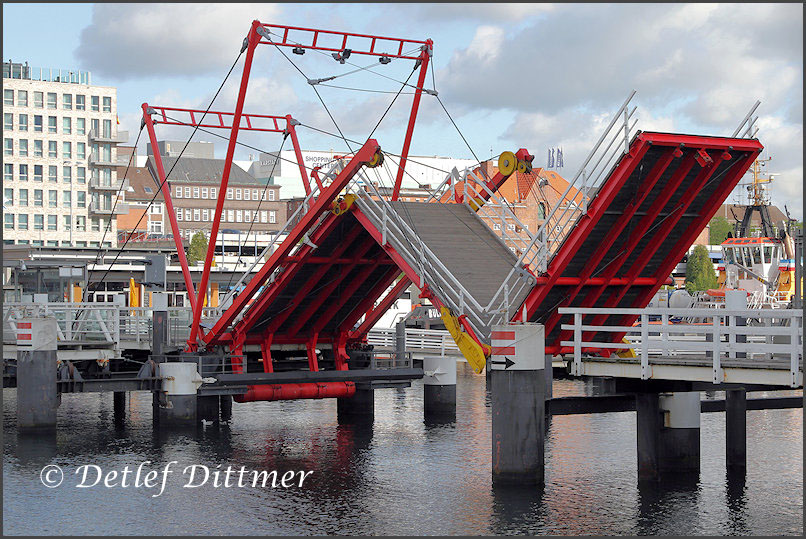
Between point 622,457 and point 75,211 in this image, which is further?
point 75,211

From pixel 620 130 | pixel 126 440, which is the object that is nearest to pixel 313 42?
pixel 620 130

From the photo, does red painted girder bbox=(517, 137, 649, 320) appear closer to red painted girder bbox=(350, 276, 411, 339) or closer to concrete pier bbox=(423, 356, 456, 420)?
red painted girder bbox=(350, 276, 411, 339)

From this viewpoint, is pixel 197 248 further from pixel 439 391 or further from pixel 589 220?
pixel 589 220

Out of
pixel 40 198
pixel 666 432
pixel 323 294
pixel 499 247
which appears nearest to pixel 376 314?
pixel 323 294

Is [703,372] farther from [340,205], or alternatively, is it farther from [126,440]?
[126,440]

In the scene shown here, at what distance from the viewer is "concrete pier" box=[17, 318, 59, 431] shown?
117 feet

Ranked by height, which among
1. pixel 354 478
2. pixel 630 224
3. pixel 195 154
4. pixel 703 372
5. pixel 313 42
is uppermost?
pixel 195 154

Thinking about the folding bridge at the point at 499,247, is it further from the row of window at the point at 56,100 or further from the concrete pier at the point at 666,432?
the row of window at the point at 56,100

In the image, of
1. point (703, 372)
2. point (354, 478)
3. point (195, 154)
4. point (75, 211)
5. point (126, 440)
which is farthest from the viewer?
point (195, 154)

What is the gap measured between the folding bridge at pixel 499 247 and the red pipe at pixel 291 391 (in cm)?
126

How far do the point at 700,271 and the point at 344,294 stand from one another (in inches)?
3764

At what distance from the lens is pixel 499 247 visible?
32.6 metres

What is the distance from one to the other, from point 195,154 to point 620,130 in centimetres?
13741

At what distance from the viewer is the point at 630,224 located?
2912 cm
